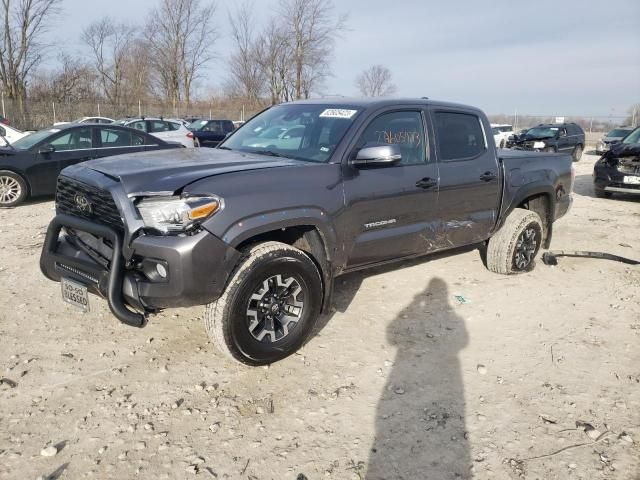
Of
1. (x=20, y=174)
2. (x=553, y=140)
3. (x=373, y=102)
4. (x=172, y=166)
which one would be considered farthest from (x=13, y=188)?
(x=553, y=140)

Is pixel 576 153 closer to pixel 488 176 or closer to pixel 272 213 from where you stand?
pixel 488 176

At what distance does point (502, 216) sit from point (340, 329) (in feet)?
7.54

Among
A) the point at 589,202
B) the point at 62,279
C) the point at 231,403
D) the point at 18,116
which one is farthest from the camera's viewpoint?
the point at 18,116

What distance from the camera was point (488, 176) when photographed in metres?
4.72

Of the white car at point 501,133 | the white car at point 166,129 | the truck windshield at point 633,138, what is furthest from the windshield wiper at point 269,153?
the white car at point 501,133

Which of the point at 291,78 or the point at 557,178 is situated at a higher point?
the point at 291,78

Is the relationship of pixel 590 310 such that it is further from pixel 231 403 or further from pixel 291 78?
pixel 291 78

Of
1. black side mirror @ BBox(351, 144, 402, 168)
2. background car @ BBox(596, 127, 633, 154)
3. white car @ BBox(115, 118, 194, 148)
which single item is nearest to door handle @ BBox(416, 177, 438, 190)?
black side mirror @ BBox(351, 144, 402, 168)

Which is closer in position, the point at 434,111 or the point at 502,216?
the point at 434,111

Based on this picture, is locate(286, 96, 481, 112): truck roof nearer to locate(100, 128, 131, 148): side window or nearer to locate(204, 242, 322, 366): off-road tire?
locate(204, 242, 322, 366): off-road tire

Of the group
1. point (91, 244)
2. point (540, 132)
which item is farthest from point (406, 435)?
point (540, 132)

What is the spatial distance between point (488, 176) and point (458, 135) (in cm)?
52

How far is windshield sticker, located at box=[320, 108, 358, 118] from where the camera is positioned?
3842mm

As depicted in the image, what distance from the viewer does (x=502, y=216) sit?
5.08 metres
